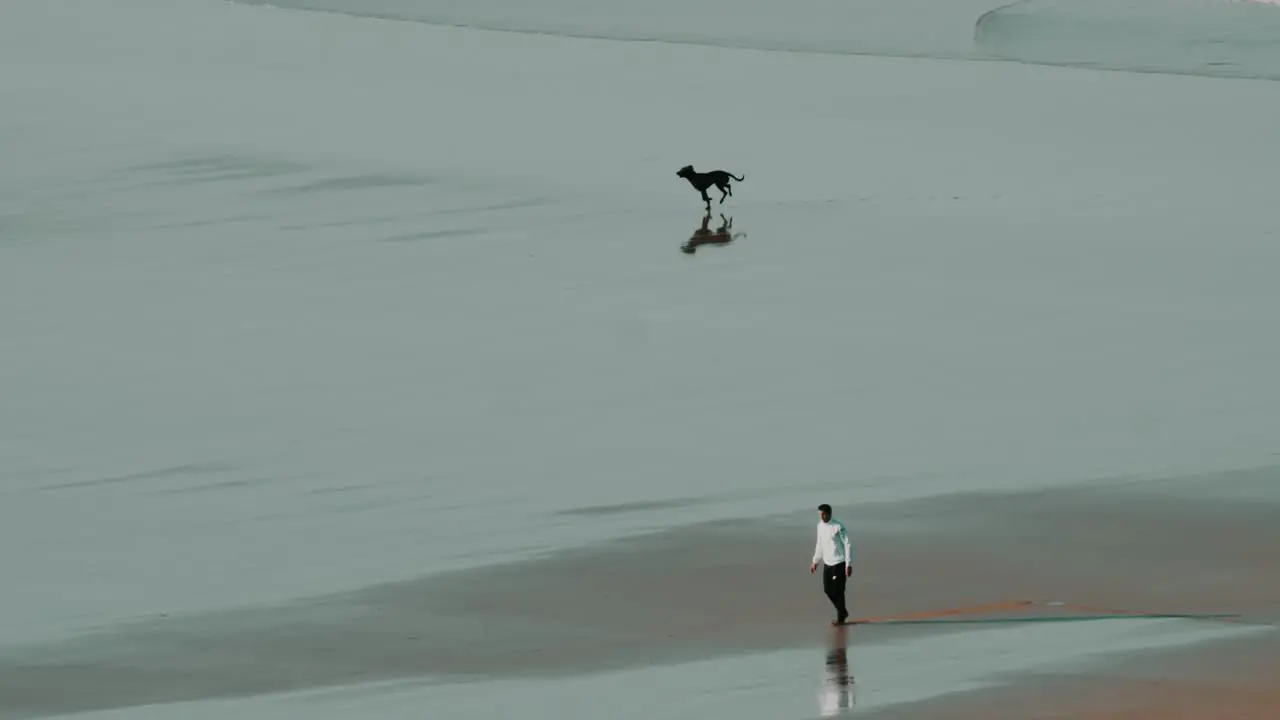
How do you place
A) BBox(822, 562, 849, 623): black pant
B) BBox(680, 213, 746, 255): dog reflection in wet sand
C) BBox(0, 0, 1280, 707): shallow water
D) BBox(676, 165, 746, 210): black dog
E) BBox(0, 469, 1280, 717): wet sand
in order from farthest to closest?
1. BBox(676, 165, 746, 210): black dog
2. BBox(680, 213, 746, 255): dog reflection in wet sand
3. BBox(0, 0, 1280, 707): shallow water
4. BBox(822, 562, 849, 623): black pant
5. BBox(0, 469, 1280, 717): wet sand

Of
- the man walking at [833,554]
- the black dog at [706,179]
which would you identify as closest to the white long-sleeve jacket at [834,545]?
the man walking at [833,554]

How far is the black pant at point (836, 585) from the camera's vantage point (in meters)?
20.9

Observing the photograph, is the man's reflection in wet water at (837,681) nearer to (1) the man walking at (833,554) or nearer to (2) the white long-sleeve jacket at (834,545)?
(1) the man walking at (833,554)

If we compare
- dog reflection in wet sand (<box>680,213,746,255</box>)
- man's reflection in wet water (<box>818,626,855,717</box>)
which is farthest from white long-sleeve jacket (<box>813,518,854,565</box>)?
dog reflection in wet sand (<box>680,213,746,255</box>)

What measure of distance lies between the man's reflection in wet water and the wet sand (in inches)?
8.5

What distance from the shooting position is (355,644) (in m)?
21.7

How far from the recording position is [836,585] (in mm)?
21016

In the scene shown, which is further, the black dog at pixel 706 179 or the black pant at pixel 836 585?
the black dog at pixel 706 179

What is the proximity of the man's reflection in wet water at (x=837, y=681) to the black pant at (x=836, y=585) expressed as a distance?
0.19m

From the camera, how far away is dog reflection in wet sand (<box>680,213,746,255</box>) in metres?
40.8

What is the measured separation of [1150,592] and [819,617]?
2923mm

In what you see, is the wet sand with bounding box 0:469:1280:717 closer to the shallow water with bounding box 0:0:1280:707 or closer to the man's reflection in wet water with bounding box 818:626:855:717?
the man's reflection in wet water with bounding box 818:626:855:717

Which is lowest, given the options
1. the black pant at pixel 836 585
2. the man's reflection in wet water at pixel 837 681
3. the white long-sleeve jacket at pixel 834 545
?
the man's reflection in wet water at pixel 837 681

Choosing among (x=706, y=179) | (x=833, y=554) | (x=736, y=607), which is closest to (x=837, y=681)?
(x=833, y=554)
